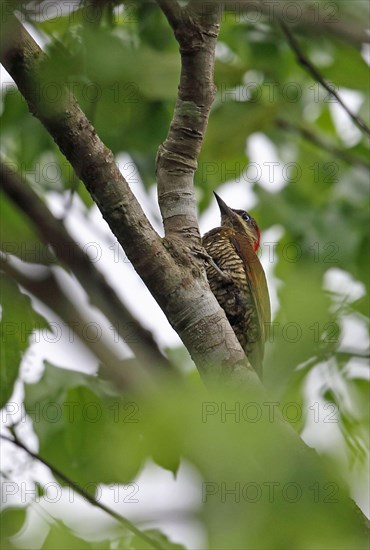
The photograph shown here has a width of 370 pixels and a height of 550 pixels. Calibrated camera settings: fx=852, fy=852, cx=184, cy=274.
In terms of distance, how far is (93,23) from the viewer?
2.49 metres

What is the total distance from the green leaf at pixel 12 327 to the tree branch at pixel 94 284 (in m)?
0.15

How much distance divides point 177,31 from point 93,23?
501 mm

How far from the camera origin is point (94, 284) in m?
2.11

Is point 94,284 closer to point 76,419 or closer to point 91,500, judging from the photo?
point 76,419

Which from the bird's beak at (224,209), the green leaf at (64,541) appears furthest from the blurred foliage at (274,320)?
the bird's beak at (224,209)

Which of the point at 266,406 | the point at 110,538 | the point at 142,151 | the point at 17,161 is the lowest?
the point at 110,538

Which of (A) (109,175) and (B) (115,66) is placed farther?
(A) (109,175)

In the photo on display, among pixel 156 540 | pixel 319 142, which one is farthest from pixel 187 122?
pixel 319 142

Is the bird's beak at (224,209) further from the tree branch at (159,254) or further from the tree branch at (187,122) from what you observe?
the tree branch at (159,254)

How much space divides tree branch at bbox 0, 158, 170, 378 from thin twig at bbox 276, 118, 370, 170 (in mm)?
3528

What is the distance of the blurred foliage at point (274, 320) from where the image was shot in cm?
123

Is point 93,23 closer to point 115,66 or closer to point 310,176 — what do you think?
point 115,66

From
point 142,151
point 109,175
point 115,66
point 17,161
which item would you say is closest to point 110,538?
point 115,66

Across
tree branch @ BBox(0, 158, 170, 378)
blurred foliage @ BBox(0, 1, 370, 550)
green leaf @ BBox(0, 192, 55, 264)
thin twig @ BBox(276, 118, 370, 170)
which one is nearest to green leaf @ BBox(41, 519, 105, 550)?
blurred foliage @ BBox(0, 1, 370, 550)
